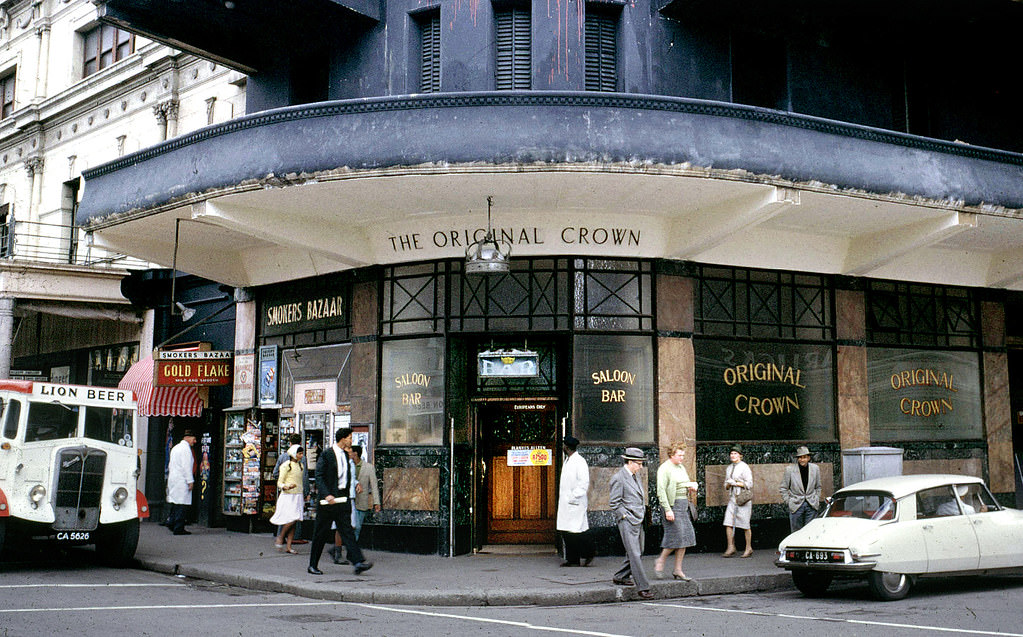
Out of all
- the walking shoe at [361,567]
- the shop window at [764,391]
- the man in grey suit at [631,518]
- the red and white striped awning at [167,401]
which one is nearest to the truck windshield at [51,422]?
the walking shoe at [361,567]

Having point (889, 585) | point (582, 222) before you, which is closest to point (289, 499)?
point (582, 222)

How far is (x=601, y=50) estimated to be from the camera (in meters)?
15.0

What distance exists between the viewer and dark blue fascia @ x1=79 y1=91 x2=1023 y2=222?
12.5 m

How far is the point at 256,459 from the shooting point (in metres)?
17.9

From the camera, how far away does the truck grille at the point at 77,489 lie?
43.5ft

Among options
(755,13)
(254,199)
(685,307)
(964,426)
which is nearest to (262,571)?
(254,199)

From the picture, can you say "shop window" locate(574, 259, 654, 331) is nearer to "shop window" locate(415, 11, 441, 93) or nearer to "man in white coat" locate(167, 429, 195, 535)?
"shop window" locate(415, 11, 441, 93)

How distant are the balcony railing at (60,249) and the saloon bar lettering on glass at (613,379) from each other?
12020mm

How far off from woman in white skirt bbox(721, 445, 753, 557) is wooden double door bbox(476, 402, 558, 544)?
2.61 meters

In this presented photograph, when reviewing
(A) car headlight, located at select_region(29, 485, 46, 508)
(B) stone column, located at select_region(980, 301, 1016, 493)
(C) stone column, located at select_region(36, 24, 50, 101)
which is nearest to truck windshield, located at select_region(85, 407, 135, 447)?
(A) car headlight, located at select_region(29, 485, 46, 508)

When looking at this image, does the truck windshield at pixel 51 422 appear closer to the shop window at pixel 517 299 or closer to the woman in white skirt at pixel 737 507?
the shop window at pixel 517 299

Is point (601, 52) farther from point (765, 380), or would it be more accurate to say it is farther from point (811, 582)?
point (811, 582)

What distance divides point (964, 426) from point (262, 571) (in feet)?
41.3

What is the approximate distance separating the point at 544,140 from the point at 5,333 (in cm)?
1358
